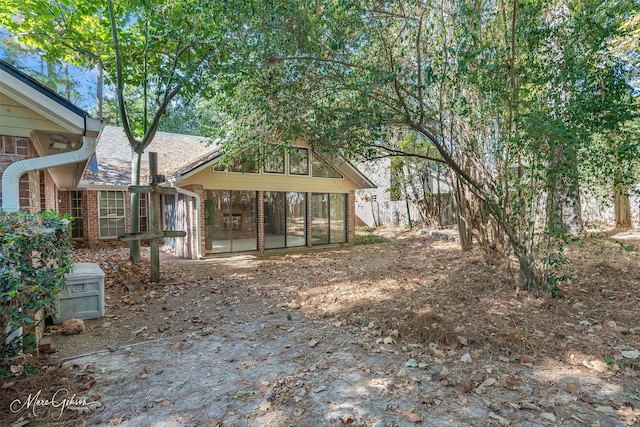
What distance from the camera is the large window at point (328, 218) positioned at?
1440cm

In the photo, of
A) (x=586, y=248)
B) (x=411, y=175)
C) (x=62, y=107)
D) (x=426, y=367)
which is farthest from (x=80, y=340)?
(x=411, y=175)

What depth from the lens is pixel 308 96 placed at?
5.81m

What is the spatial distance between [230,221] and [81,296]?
720 centimetres

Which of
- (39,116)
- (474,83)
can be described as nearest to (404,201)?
(474,83)

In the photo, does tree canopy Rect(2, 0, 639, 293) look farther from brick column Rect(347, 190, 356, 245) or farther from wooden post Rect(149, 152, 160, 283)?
brick column Rect(347, 190, 356, 245)

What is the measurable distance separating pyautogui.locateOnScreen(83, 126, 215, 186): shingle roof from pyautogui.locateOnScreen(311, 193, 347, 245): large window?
16.1 feet

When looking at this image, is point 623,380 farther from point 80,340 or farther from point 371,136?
point 80,340

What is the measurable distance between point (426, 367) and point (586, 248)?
761cm

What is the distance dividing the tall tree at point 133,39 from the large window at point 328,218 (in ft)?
22.7

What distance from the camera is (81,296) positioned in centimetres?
515

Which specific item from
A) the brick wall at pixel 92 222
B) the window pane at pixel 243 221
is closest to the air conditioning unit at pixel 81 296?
the window pane at pixel 243 221

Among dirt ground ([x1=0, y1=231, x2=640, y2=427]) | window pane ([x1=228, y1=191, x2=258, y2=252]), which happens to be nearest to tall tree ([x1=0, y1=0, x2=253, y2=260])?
window pane ([x1=228, y1=191, x2=258, y2=252])

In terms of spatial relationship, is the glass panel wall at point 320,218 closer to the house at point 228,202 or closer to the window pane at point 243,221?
the house at point 228,202

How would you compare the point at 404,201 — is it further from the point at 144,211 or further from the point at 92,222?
the point at 92,222
